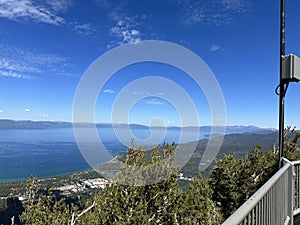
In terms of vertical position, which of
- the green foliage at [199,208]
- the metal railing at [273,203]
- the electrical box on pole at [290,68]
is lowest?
the green foliage at [199,208]

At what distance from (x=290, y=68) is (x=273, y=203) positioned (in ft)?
5.34

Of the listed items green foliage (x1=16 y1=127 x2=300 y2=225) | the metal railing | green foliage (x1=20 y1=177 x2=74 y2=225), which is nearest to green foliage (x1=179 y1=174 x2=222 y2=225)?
green foliage (x1=16 y1=127 x2=300 y2=225)

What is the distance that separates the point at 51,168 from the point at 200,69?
5484cm

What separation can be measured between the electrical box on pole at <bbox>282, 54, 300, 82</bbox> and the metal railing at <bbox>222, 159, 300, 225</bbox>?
3.20 ft

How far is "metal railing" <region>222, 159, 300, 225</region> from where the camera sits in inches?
43.2

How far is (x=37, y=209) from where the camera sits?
7.97m

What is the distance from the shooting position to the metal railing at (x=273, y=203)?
1097 millimetres

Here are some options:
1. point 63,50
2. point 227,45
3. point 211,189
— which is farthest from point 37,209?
point 63,50

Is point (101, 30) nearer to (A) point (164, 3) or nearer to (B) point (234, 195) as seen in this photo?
(A) point (164, 3)

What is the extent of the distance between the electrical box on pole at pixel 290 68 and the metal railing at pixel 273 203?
975 mm

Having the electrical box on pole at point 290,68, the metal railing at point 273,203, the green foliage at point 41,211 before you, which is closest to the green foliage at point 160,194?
the green foliage at point 41,211

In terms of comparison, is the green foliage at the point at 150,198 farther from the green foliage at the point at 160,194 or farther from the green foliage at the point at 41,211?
the green foliage at the point at 41,211

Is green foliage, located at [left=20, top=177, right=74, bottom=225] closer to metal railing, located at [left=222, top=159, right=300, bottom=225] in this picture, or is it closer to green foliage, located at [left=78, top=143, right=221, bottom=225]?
green foliage, located at [left=78, top=143, right=221, bottom=225]

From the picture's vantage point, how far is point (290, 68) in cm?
287
